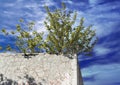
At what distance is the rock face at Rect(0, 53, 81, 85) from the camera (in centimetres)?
1811

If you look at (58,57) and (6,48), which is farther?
(6,48)

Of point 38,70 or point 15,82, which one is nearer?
point 15,82

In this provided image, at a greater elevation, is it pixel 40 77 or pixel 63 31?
pixel 63 31

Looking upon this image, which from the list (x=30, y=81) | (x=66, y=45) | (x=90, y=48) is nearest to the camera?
(x=30, y=81)

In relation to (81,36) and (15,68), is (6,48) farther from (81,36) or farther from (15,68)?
(15,68)

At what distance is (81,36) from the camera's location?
32844 millimetres

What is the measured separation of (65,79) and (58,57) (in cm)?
172

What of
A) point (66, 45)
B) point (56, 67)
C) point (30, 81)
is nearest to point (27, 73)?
point (30, 81)

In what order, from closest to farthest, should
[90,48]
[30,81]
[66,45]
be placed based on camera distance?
[30,81], [66,45], [90,48]

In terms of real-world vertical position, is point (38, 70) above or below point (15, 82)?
above

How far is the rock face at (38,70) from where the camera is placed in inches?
713

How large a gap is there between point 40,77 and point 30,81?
701mm

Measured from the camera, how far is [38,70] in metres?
18.5

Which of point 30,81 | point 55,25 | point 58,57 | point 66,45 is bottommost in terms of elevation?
point 30,81
